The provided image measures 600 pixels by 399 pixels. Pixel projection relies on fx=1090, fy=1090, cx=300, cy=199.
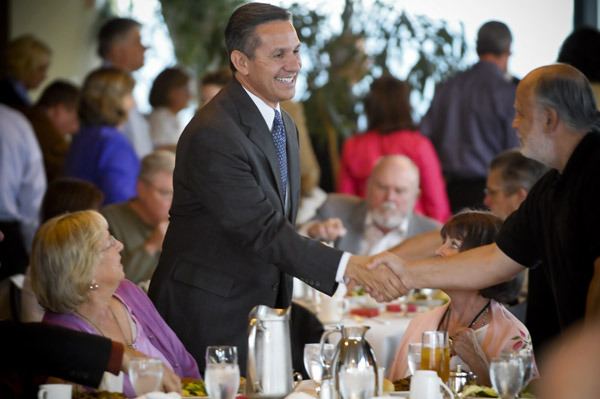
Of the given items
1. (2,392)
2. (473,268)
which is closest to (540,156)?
(473,268)

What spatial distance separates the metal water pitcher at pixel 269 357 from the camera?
2.49m

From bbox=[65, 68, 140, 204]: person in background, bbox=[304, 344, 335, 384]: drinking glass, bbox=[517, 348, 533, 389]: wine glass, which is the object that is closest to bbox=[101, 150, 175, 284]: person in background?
bbox=[65, 68, 140, 204]: person in background

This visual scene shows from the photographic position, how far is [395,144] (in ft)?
21.5

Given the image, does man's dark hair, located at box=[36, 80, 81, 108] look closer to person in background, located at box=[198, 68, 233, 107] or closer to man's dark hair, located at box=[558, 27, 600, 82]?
person in background, located at box=[198, 68, 233, 107]

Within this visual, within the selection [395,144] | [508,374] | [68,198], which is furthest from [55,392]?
[395,144]

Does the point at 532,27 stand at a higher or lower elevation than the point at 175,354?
higher

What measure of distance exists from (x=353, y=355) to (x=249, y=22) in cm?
141

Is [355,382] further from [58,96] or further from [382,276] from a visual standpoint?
[58,96]

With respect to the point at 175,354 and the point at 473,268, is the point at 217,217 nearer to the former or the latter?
the point at 175,354

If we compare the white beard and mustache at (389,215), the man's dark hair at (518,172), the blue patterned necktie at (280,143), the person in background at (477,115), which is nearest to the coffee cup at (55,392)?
the blue patterned necktie at (280,143)

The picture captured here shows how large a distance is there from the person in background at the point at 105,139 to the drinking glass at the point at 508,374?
3.84 meters

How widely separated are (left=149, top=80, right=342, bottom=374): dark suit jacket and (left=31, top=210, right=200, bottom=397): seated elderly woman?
0.16 m

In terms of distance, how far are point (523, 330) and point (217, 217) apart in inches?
38.9

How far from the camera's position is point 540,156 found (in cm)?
301
